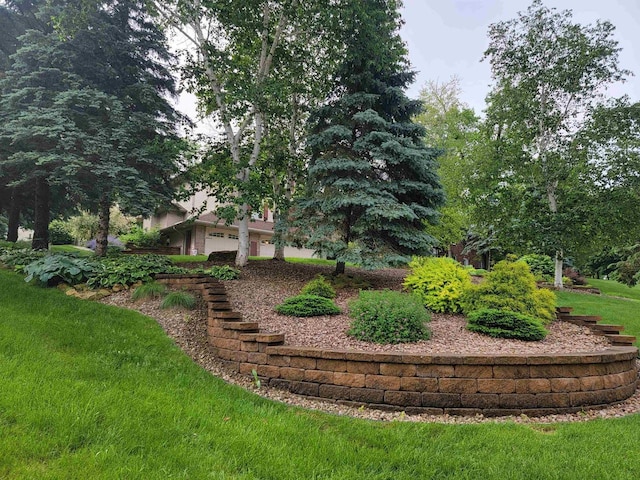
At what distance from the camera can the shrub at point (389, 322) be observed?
4633mm

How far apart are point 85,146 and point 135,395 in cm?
838

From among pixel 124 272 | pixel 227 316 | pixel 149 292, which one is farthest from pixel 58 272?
pixel 227 316

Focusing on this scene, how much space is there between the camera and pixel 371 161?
8.93m

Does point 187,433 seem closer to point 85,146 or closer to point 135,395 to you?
point 135,395

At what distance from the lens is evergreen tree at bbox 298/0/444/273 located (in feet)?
26.4

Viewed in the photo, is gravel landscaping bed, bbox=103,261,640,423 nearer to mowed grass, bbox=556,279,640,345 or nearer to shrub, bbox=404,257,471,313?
shrub, bbox=404,257,471,313

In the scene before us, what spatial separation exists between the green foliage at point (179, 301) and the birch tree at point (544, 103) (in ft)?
33.6

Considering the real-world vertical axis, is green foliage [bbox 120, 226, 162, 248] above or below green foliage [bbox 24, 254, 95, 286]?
above

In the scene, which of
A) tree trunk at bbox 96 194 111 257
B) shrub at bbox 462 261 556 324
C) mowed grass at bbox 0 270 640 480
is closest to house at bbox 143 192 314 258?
tree trunk at bbox 96 194 111 257

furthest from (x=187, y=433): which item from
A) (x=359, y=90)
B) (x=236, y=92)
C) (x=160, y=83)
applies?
(x=160, y=83)

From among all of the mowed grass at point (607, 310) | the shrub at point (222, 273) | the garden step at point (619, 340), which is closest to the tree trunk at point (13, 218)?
the shrub at point (222, 273)

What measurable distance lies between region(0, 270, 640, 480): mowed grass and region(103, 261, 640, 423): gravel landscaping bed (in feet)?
1.02

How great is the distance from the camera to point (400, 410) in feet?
12.0

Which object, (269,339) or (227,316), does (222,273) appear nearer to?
(227,316)
